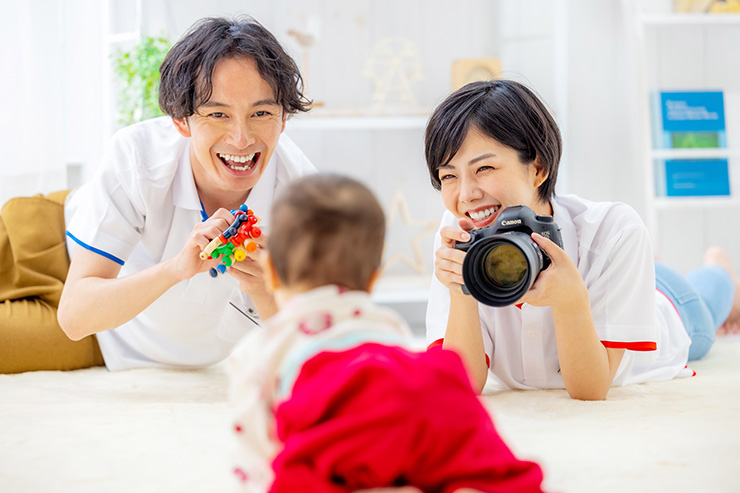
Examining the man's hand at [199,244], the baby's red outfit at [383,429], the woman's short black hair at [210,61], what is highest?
the woman's short black hair at [210,61]

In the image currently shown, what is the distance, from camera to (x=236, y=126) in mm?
1360

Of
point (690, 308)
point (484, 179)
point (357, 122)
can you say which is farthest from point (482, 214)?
point (357, 122)

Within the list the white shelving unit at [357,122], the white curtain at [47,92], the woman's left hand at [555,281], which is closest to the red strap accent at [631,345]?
the woman's left hand at [555,281]

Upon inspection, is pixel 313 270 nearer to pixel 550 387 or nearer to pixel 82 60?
pixel 550 387

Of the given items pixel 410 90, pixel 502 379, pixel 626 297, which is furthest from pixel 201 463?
pixel 410 90

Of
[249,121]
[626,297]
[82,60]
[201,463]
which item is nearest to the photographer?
[201,463]

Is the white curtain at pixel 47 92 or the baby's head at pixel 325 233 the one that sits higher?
the white curtain at pixel 47 92

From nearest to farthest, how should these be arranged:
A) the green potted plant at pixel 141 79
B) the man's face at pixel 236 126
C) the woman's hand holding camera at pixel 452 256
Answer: the woman's hand holding camera at pixel 452 256
the man's face at pixel 236 126
the green potted plant at pixel 141 79

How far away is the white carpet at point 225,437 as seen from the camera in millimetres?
926

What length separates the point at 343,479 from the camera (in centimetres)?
65

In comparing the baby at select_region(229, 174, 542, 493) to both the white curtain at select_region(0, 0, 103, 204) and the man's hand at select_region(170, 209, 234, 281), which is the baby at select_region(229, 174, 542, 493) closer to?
the man's hand at select_region(170, 209, 234, 281)

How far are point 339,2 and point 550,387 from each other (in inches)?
80.9

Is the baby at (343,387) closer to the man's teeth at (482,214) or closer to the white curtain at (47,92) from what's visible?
the man's teeth at (482,214)

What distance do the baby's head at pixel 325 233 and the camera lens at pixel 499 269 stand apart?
398 mm
